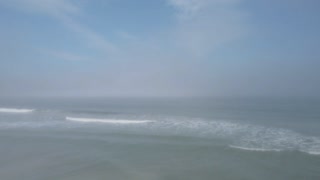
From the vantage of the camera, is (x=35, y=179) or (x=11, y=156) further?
(x=11, y=156)

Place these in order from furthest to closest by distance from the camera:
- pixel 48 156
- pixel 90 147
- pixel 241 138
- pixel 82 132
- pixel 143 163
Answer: pixel 82 132 → pixel 241 138 → pixel 90 147 → pixel 48 156 → pixel 143 163

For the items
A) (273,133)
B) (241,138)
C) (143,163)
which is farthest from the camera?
(273,133)

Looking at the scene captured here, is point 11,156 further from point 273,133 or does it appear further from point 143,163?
point 273,133

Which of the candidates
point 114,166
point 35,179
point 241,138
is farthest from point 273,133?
point 35,179

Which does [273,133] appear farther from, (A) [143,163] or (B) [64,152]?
(B) [64,152]

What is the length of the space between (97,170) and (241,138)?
10.7 meters

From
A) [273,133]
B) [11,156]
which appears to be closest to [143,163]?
[11,156]

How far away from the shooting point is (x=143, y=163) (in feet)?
41.7

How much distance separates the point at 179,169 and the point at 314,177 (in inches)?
220

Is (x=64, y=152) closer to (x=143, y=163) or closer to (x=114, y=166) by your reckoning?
(x=114, y=166)

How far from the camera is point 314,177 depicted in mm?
10578

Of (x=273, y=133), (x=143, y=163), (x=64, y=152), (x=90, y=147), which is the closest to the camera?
(x=143, y=163)

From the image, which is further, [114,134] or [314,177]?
[114,134]

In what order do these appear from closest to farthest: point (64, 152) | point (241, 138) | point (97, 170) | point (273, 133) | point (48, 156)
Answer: point (97, 170)
point (48, 156)
point (64, 152)
point (241, 138)
point (273, 133)
